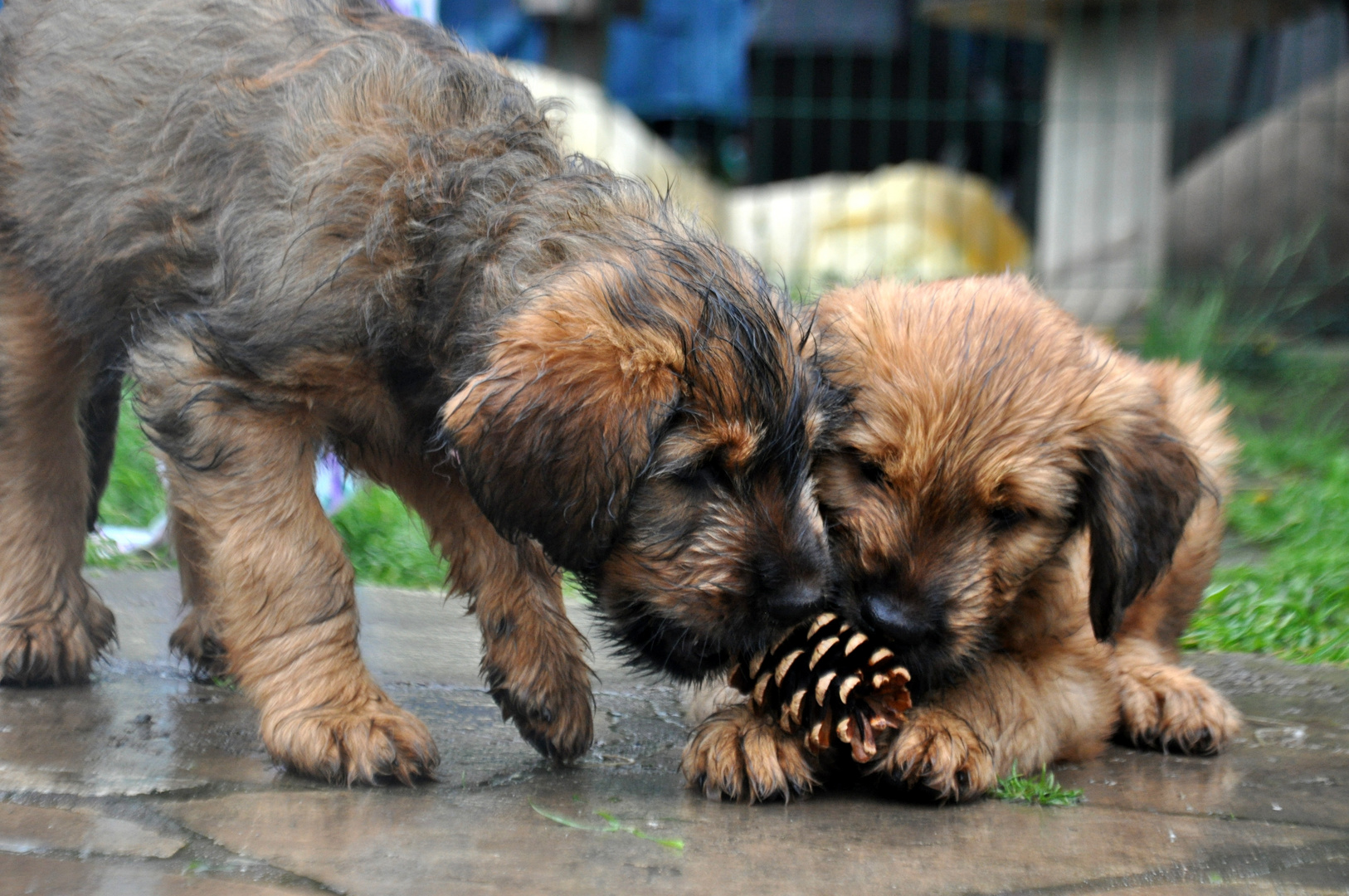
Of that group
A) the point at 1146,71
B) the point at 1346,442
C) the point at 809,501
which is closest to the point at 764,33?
the point at 1146,71

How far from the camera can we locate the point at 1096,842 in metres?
2.57

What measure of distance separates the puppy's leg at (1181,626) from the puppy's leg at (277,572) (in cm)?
179

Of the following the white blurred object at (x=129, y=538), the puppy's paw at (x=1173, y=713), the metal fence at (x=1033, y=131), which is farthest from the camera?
the metal fence at (x=1033, y=131)

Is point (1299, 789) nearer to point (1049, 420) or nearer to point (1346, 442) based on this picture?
point (1049, 420)

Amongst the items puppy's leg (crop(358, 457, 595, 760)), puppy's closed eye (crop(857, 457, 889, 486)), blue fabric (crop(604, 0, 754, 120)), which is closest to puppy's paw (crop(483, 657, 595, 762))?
puppy's leg (crop(358, 457, 595, 760))

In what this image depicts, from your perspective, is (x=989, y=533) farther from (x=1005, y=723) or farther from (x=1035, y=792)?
(x=1035, y=792)

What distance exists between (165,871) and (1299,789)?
90.3 inches

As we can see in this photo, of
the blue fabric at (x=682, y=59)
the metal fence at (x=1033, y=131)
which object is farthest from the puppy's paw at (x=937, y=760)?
the blue fabric at (x=682, y=59)

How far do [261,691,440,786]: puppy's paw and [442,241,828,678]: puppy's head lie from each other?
1.53ft

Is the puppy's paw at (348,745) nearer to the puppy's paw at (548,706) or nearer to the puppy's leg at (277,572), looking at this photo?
the puppy's leg at (277,572)

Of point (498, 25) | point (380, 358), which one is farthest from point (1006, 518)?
point (498, 25)

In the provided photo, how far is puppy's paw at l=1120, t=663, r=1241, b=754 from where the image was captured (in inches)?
→ 132

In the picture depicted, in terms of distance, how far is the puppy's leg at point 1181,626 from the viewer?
338 cm

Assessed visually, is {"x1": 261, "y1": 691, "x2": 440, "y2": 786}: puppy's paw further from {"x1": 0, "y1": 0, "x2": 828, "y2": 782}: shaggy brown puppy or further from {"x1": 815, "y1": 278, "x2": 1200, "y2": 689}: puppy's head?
{"x1": 815, "y1": 278, "x2": 1200, "y2": 689}: puppy's head
